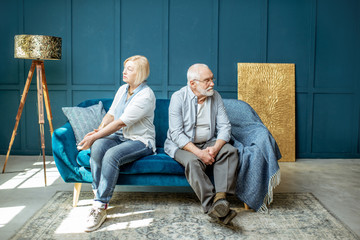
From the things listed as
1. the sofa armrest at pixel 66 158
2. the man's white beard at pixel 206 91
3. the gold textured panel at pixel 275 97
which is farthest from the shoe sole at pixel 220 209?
the gold textured panel at pixel 275 97

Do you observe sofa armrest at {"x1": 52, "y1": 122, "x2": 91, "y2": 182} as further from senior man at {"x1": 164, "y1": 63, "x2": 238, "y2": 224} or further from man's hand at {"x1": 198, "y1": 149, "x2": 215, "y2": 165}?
man's hand at {"x1": 198, "y1": 149, "x2": 215, "y2": 165}

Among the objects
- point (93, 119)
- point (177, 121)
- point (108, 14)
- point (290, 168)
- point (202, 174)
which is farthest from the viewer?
point (108, 14)

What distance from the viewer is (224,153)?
8.90 feet

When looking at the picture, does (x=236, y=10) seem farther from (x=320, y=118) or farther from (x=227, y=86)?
(x=320, y=118)

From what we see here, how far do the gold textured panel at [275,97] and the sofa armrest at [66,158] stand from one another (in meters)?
2.52

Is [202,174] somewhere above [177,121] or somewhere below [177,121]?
below

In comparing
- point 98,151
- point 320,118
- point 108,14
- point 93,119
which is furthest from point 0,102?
point 320,118

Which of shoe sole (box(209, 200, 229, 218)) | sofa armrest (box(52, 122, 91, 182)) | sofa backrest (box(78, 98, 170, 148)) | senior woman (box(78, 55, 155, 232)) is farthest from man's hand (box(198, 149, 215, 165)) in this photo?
sofa armrest (box(52, 122, 91, 182))

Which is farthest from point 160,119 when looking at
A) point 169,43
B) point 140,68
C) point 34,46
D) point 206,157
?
point 169,43

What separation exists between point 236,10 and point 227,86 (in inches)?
38.8

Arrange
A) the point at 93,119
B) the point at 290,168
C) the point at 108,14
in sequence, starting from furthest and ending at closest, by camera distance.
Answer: the point at 108,14
the point at 290,168
the point at 93,119

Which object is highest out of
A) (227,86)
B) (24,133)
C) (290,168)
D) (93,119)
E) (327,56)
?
(327,56)

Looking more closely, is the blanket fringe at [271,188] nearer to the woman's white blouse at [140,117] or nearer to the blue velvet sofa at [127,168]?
the blue velvet sofa at [127,168]

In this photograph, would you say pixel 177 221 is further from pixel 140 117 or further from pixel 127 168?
pixel 140 117
